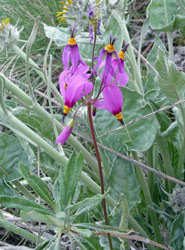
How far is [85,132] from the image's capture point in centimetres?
113

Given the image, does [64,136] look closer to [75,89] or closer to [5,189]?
[75,89]

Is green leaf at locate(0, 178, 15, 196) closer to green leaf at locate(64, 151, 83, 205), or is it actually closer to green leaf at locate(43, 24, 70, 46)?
green leaf at locate(64, 151, 83, 205)

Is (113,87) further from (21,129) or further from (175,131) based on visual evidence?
(175,131)

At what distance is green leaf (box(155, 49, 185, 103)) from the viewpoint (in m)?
0.94

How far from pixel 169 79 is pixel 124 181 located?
11.1 inches

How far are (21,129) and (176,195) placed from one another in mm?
458

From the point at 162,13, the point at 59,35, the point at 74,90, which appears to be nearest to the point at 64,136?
the point at 74,90

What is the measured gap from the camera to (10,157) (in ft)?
3.78

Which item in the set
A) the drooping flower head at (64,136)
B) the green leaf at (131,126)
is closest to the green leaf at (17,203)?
the drooping flower head at (64,136)

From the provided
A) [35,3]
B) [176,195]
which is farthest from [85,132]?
[35,3]

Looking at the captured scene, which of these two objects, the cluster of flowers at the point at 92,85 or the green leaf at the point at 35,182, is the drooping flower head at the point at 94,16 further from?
the green leaf at the point at 35,182

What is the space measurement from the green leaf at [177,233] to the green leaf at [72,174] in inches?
13.8

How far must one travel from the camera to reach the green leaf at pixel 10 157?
1122 millimetres

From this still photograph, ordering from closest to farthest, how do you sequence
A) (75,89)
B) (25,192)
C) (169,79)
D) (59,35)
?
(75,89), (169,79), (25,192), (59,35)
